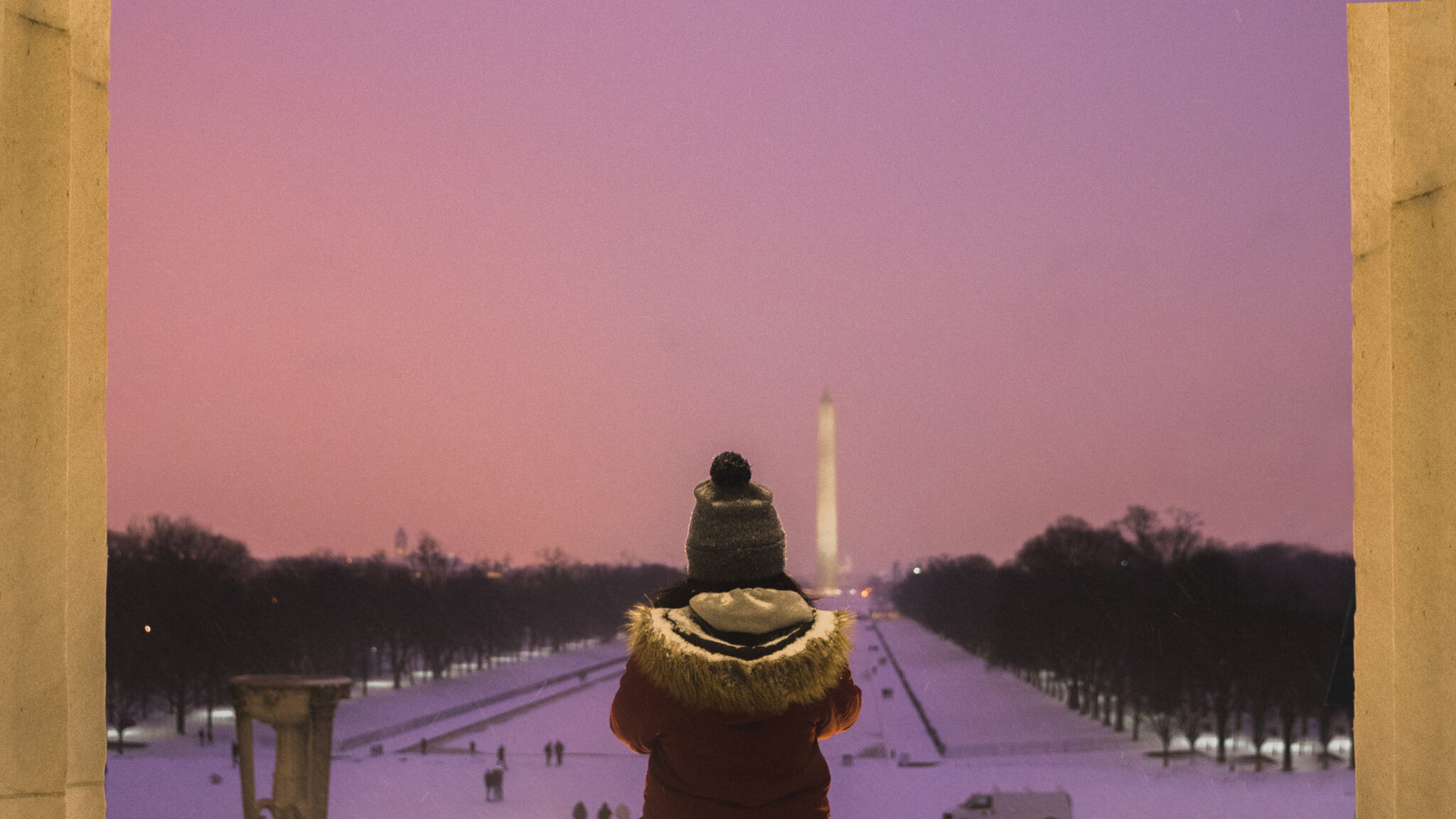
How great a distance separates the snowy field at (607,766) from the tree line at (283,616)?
245 centimetres

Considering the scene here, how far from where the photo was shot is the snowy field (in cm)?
2881

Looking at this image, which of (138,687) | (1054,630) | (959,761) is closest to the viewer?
(959,761)

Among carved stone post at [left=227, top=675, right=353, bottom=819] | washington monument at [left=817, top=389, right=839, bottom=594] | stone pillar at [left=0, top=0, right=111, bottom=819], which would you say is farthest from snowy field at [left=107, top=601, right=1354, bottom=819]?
washington monument at [left=817, top=389, right=839, bottom=594]

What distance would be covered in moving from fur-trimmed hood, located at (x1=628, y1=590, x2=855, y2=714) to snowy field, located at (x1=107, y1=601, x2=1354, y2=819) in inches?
947

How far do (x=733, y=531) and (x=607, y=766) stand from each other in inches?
1258

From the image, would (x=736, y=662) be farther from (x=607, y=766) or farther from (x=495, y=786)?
(x=607, y=766)

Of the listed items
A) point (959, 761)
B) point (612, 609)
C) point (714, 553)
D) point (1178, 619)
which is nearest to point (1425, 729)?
point (714, 553)

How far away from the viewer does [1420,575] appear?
3.54m

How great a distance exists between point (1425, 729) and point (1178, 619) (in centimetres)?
5887

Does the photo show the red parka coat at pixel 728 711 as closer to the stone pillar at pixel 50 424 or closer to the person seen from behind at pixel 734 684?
the person seen from behind at pixel 734 684

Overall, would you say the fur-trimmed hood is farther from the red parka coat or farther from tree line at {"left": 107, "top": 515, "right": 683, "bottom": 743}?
tree line at {"left": 107, "top": 515, "right": 683, "bottom": 743}

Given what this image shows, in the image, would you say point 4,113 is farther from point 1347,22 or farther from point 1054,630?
point 1054,630

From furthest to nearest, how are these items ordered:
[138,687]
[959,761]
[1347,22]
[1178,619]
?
[1178,619] → [138,687] → [959,761] → [1347,22]

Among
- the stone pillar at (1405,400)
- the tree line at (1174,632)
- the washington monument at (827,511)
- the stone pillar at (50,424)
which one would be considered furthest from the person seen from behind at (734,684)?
the washington monument at (827,511)
